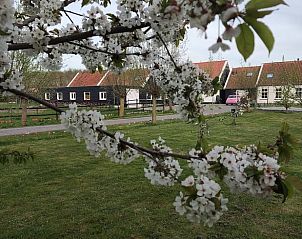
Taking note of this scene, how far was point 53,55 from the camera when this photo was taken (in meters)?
2.58

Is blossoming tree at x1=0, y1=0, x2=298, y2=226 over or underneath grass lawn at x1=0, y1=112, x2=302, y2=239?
over

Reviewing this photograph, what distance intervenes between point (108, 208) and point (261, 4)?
5112 millimetres

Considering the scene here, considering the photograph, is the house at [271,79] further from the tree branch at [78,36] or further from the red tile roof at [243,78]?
the tree branch at [78,36]

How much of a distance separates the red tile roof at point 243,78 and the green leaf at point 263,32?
4289 cm

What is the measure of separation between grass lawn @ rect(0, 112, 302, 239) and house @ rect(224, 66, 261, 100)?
114ft

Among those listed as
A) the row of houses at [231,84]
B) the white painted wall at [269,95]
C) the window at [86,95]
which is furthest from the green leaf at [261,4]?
the window at [86,95]

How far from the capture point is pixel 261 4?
95 centimetres

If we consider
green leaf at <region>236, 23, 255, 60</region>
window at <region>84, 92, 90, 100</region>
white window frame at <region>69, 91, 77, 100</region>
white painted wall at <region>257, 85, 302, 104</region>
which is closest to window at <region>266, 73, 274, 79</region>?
white painted wall at <region>257, 85, 302, 104</region>

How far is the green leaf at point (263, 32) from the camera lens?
0.94m

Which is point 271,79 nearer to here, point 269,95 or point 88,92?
point 269,95

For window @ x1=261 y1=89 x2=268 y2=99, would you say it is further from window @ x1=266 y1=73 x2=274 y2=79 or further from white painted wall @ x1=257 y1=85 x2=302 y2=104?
window @ x1=266 y1=73 x2=274 y2=79

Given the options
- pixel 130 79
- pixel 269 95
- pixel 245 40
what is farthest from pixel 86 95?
pixel 245 40

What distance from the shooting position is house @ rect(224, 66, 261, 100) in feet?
140

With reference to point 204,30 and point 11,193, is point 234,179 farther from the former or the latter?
point 11,193
